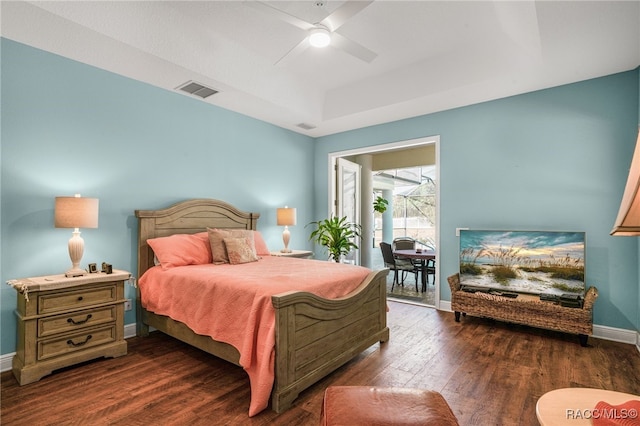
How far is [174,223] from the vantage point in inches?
144

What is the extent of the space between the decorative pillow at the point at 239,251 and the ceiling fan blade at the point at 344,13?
2.26 m

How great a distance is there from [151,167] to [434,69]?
3.41 meters

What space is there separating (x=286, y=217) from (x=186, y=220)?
1447 mm

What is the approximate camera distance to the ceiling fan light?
238cm

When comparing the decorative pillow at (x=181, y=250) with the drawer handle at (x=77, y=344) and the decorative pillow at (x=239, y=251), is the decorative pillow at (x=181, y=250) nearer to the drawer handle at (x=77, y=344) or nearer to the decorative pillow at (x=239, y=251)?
the decorative pillow at (x=239, y=251)

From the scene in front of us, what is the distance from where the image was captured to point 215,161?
4199 millimetres

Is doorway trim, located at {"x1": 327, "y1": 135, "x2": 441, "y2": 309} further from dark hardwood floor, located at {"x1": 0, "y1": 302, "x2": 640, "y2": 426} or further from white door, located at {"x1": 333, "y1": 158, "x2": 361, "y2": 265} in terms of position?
dark hardwood floor, located at {"x1": 0, "y1": 302, "x2": 640, "y2": 426}

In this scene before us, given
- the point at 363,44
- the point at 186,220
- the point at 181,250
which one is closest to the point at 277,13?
the point at 363,44

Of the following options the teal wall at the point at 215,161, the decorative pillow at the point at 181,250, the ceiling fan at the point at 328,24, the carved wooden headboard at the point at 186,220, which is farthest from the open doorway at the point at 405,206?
the ceiling fan at the point at 328,24

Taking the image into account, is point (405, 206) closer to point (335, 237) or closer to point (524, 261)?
point (335, 237)

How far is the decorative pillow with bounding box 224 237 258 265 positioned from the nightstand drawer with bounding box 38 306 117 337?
1.12m

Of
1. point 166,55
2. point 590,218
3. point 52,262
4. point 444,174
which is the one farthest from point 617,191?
point 52,262

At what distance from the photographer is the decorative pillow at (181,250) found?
10.4ft

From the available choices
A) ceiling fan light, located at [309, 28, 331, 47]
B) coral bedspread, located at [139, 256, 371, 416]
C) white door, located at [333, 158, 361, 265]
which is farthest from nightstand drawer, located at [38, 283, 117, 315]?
white door, located at [333, 158, 361, 265]
